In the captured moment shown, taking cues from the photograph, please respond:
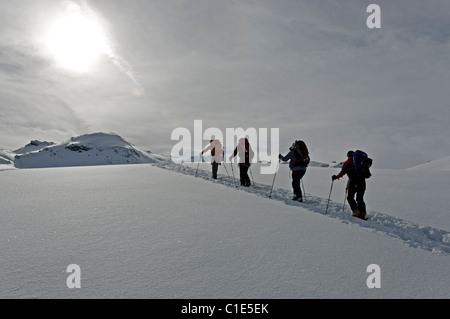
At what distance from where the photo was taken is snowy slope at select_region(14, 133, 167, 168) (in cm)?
12875

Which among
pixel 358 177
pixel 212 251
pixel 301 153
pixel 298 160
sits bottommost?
pixel 212 251

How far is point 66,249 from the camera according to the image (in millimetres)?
3756

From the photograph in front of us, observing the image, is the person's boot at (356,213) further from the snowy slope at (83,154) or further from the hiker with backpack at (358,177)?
the snowy slope at (83,154)

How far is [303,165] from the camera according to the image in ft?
33.1

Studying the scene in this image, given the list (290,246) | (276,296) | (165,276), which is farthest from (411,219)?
(165,276)

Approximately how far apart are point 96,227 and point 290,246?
12.3ft

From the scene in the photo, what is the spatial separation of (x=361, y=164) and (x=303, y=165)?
2789 mm

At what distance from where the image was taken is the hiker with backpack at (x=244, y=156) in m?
13.3

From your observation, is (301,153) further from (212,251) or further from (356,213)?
(212,251)

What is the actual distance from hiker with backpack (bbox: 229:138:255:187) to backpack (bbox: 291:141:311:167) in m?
3.65

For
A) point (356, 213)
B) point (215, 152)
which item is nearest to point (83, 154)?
point (215, 152)

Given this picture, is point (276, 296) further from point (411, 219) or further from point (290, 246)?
point (411, 219)

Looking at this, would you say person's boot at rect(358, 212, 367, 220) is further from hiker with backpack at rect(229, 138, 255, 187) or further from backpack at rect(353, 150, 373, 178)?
hiker with backpack at rect(229, 138, 255, 187)

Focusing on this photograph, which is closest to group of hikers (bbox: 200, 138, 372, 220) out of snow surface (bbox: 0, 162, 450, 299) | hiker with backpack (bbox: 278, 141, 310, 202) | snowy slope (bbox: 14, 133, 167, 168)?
hiker with backpack (bbox: 278, 141, 310, 202)
